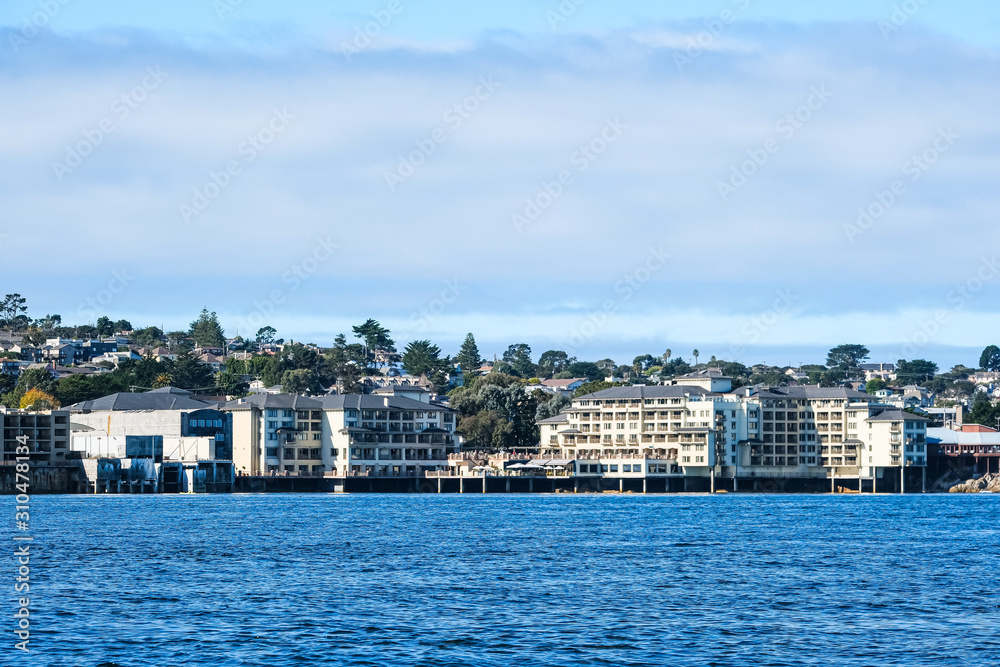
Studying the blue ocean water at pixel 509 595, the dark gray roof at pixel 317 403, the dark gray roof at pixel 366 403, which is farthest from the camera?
the dark gray roof at pixel 366 403

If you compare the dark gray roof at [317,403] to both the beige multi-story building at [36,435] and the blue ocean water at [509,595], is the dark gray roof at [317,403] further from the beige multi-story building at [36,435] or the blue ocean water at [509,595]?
the blue ocean water at [509,595]

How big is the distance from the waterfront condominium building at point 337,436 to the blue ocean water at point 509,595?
9028 centimetres

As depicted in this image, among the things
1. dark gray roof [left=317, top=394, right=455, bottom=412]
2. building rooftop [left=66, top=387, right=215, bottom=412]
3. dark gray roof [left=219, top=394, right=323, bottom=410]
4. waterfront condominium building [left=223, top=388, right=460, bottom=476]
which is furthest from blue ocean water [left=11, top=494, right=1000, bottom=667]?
dark gray roof [left=317, top=394, right=455, bottom=412]

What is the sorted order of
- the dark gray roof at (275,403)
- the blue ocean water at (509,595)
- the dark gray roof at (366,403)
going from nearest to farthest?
the blue ocean water at (509,595) < the dark gray roof at (275,403) < the dark gray roof at (366,403)

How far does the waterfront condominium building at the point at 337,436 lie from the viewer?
188 m

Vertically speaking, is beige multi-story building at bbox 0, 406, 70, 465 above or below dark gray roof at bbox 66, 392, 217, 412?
below

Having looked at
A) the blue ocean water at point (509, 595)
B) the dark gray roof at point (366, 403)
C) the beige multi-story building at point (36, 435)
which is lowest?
the blue ocean water at point (509, 595)

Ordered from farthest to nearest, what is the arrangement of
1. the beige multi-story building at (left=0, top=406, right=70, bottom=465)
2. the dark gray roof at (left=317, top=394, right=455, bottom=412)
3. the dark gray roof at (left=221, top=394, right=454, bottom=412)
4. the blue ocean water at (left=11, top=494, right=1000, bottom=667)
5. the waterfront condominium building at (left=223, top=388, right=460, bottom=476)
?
the dark gray roof at (left=317, top=394, right=455, bottom=412) → the dark gray roof at (left=221, top=394, right=454, bottom=412) → the waterfront condominium building at (left=223, top=388, right=460, bottom=476) → the beige multi-story building at (left=0, top=406, right=70, bottom=465) → the blue ocean water at (left=11, top=494, right=1000, bottom=667)

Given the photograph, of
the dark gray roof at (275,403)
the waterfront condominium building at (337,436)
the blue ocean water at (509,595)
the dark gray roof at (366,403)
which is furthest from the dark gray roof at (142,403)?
the blue ocean water at (509,595)

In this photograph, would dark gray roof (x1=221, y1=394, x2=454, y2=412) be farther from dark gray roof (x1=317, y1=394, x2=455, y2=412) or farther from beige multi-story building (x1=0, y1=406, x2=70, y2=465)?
beige multi-story building (x1=0, y1=406, x2=70, y2=465)

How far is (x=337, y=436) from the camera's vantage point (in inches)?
7510

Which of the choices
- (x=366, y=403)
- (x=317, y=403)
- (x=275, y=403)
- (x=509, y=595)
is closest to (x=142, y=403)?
(x=275, y=403)

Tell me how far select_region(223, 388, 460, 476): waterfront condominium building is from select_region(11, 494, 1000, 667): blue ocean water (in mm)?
90283

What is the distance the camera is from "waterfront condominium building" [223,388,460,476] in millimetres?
187625
